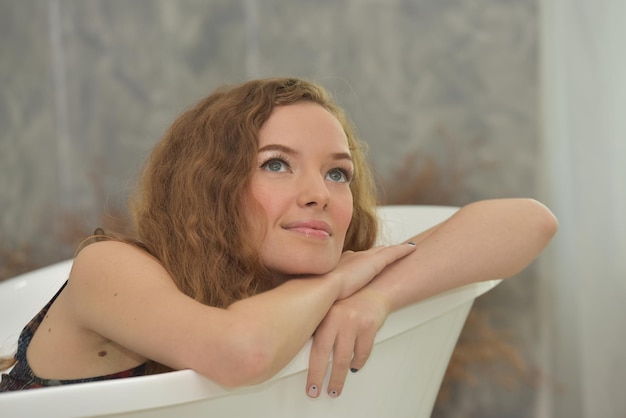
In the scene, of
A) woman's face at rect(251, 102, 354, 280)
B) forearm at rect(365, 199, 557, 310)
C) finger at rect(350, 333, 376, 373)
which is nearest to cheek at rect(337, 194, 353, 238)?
woman's face at rect(251, 102, 354, 280)

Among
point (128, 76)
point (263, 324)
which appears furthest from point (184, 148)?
point (128, 76)

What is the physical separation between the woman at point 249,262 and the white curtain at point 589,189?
840mm

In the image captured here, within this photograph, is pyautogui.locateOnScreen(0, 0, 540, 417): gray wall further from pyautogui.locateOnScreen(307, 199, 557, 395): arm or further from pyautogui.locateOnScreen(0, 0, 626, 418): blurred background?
pyautogui.locateOnScreen(307, 199, 557, 395): arm

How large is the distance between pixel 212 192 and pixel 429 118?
4.79 ft

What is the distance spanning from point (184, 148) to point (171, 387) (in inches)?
20.4

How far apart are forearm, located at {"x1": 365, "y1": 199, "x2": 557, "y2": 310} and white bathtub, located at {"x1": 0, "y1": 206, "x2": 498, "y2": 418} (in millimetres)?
42

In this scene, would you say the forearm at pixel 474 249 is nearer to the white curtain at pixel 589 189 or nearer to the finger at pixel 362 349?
the finger at pixel 362 349

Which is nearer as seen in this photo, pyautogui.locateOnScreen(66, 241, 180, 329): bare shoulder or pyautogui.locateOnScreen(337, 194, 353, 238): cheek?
pyautogui.locateOnScreen(66, 241, 180, 329): bare shoulder

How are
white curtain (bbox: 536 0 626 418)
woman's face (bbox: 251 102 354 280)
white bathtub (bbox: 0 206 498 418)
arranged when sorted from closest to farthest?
Answer: white bathtub (bbox: 0 206 498 418) → woman's face (bbox: 251 102 354 280) → white curtain (bbox: 536 0 626 418)

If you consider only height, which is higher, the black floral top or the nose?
the nose

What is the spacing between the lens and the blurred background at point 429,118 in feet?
7.23

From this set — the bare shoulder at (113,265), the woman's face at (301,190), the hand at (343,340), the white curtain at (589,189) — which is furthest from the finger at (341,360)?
the white curtain at (589,189)

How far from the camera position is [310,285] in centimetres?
114

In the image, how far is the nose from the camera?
3.97 feet
